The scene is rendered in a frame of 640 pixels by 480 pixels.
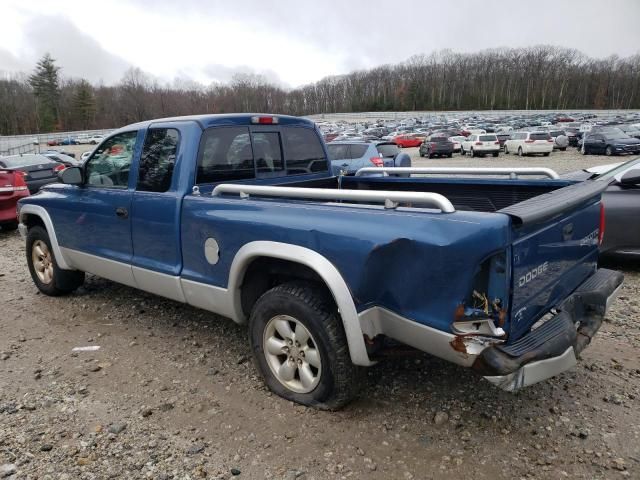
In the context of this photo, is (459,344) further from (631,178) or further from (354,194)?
(631,178)

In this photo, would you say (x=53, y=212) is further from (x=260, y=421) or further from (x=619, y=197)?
(x=619, y=197)

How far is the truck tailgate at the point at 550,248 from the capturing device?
8.13 ft

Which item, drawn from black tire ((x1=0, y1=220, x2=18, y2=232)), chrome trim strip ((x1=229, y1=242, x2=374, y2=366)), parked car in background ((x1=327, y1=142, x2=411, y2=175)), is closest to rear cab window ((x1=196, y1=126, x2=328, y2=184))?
chrome trim strip ((x1=229, y1=242, x2=374, y2=366))

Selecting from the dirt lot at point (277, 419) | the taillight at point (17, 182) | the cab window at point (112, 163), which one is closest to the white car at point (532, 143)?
the taillight at point (17, 182)

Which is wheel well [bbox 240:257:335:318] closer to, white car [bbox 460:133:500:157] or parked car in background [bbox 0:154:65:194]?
parked car in background [bbox 0:154:65:194]

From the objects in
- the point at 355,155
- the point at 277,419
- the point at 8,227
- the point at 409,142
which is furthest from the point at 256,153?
the point at 409,142

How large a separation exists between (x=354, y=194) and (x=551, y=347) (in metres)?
1.31

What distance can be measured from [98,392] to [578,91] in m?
139

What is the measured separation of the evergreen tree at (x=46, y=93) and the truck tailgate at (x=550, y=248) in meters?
119

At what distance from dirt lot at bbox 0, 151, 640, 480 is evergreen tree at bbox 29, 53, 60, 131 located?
117m

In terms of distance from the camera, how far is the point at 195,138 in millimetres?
3758

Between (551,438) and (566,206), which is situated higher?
(566,206)

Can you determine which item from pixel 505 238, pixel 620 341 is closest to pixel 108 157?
pixel 505 238

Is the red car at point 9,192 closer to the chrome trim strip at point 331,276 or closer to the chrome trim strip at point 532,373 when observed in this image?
the chrome trim strip at point 331,276
